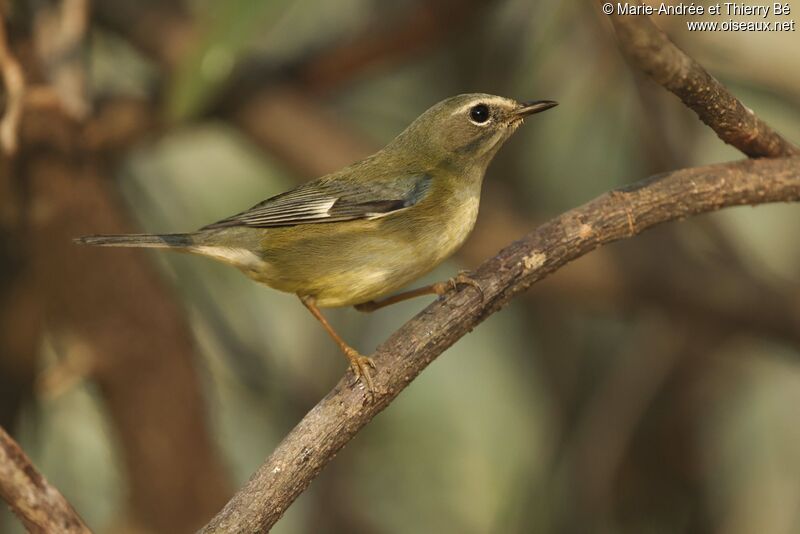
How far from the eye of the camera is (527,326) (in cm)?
536

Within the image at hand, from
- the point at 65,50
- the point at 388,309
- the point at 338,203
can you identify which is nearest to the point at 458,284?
the point at 338,203

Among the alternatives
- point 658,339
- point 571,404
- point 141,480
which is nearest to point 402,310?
point 571,404

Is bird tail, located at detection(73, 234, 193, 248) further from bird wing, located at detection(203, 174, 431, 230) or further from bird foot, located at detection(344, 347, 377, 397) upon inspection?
bird foot, located at detection(344, 347, 377, 397)

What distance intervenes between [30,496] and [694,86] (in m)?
1.82

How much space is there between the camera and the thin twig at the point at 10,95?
3.69 metres

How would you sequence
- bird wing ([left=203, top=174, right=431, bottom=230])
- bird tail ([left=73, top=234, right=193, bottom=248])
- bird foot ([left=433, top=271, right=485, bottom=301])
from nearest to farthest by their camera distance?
bird foot ([left=433, top=271, right=485, bottom=301]) < bird tail ([left=73, top=234, right=193, bottom=248]) < bird wing ([left=203, top=174, right=431, bottom=230])

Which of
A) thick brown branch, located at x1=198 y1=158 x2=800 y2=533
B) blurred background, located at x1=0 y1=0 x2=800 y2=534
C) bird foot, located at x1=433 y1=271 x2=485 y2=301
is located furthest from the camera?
blurred background, located at x1=0 y1=0 x2=800 y2=534

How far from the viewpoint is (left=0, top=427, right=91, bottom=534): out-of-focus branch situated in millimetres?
2092

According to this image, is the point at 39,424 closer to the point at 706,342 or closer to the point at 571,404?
the point at 571,404

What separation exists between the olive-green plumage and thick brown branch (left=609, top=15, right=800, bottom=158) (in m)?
0.73

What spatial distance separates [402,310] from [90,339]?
1849mm

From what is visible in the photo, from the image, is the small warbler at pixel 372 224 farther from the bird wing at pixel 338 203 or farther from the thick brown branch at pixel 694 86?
the thick brown branch at pixel 694 86

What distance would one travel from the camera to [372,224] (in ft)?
10.9

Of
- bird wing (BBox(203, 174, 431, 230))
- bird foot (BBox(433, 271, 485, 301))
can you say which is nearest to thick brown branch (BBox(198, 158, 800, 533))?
bird foot (BBox(433, 271, 485, 301))
